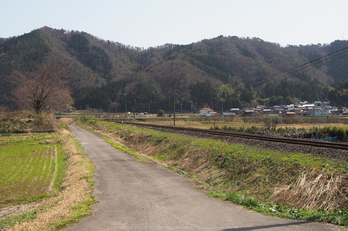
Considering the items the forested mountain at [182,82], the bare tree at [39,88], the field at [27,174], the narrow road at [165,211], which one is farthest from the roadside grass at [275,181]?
the forested mountain at [182,82]

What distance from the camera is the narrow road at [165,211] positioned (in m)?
6.10

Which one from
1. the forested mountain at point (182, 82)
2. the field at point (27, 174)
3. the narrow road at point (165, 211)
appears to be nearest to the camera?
the narrow road at point (165, 211)

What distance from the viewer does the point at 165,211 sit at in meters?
7.29

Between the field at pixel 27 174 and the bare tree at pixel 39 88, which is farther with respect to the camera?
the bare tree at pixel 39 88

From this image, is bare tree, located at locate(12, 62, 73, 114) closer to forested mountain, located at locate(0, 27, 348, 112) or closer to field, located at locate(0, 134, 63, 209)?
field, located at locate(0, 134, 63, 209)

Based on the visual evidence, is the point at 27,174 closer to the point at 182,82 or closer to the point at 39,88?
the point at 39,88

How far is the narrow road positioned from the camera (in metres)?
6.10

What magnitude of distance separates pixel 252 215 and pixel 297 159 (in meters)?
5.96

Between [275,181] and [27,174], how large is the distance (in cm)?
1325

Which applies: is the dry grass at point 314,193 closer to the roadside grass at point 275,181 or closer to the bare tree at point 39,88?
the roadside grass at point 275,181

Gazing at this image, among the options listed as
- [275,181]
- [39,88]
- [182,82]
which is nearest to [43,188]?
[275,181]

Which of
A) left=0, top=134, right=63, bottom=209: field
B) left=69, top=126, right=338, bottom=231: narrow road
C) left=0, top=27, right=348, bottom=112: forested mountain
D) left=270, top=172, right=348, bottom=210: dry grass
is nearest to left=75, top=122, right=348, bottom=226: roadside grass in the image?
left=270, top=172, right=348, bottom=210: dry grass

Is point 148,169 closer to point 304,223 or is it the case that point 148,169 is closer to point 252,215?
point 252,215

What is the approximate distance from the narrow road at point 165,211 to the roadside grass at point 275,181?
24.8 inches
